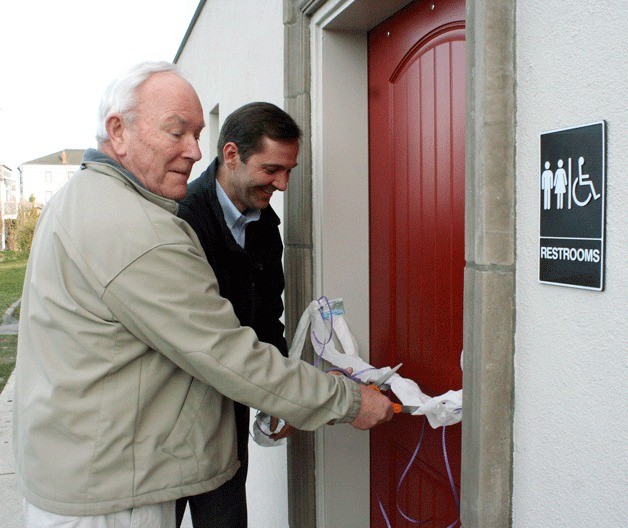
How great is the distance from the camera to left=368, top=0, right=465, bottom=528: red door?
218cm

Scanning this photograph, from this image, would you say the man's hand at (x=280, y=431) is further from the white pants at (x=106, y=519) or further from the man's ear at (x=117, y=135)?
the man's ear at (x=117, y=135)

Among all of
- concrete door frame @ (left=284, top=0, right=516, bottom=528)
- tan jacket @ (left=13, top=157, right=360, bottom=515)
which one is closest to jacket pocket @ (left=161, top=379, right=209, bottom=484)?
tan jacket @ (left=13, top=157, right=360, bottom=515)

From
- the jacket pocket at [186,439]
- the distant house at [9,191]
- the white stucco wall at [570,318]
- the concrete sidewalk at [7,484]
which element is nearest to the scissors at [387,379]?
the white stucco wall at [570,318]

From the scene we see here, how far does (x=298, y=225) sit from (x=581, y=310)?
5.72ft

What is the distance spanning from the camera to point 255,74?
3.84 meters

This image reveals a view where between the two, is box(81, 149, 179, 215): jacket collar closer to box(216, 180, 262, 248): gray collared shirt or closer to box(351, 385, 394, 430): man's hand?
box(216, 180, 262, 248): gray collared shirt

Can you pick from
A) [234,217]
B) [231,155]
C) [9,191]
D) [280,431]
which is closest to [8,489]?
[280,431]

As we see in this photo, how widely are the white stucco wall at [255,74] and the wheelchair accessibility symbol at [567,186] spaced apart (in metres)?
1.55

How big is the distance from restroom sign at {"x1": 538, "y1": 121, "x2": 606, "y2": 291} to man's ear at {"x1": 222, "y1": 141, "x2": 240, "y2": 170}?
1.36 metres

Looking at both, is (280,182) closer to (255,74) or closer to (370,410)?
(370,410)

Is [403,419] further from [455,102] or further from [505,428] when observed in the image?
[455,102]

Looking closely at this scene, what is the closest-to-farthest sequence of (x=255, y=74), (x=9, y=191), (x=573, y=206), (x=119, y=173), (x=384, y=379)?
(x=573, y=206) → (x=119, y=173) → (x=384, y=379) → (x=255, y=74) → (x=9, y=191)

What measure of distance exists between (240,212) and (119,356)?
40.2 inches

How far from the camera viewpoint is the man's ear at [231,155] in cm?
246
